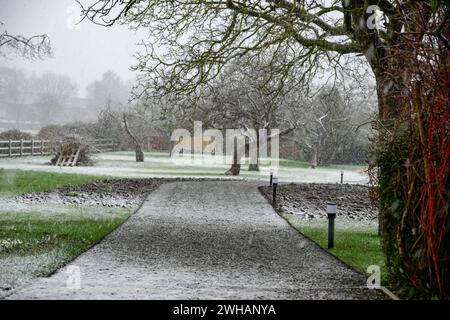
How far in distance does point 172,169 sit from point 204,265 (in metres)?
26.4

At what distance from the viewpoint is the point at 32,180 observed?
22.2 m

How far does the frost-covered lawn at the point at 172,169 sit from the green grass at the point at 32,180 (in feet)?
10.00

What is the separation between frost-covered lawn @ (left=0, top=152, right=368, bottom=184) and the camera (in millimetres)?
29641

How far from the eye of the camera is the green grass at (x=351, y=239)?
923 centimetres

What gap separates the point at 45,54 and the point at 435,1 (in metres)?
13.0

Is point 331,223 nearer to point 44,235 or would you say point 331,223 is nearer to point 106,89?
point 44,235

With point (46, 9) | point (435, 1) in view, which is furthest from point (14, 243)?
point (46, 9)

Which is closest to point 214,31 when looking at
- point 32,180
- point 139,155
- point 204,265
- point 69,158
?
point 204,265

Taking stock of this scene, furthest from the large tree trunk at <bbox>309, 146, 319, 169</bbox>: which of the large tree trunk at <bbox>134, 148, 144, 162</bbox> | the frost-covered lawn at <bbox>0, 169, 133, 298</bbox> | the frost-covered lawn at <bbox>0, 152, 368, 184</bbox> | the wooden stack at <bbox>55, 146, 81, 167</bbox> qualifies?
the frost-covered lawn at <bbox>0, 169, 133, 298</bbox>

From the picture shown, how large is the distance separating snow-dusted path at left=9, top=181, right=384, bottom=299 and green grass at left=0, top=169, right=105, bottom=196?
5.64 m

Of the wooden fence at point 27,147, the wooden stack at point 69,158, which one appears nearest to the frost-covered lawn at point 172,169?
the wooden stack at point 69,158

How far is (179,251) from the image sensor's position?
32.2 ft

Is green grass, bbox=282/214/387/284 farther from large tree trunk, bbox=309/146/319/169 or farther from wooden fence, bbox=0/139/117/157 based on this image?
large tree trunk, bbox=309/146/319/169
